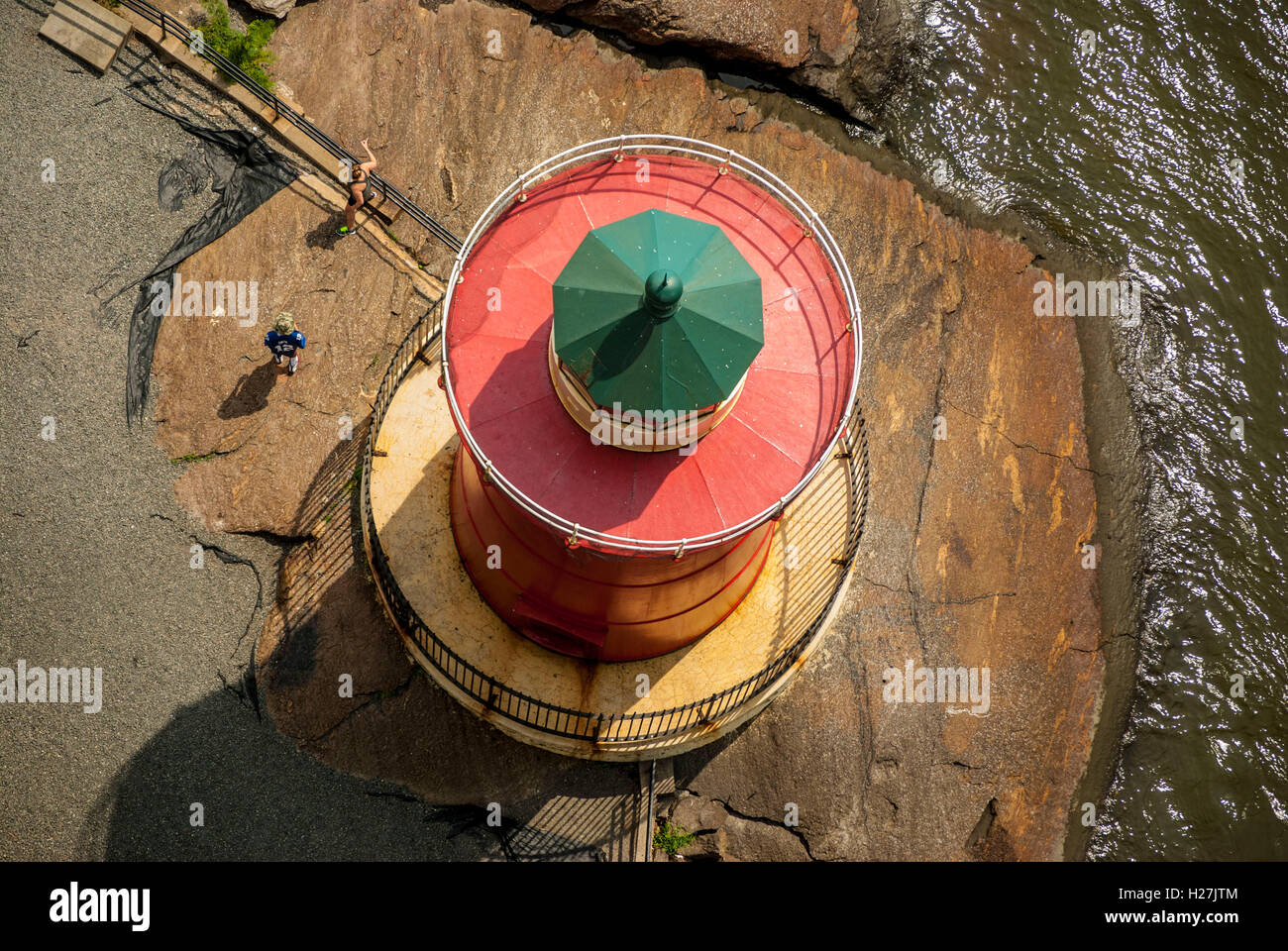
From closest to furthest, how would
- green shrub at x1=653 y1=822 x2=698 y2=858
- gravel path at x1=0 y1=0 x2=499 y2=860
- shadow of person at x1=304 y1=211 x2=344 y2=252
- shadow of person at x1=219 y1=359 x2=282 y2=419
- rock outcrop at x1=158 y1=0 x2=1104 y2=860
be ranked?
gravel path at x1=0 y1=0 x2=499 y2=860 → green shrub at x1=653 y1=822 x2=698 y2=858 → rock outcrop at x1=158 y1=0 x2=1104 y2=860 → shadow of person at x1=219 y1=359 x2=282 y2=419 → shadow of person at x1=304 y1=211 x2=344 y2=252

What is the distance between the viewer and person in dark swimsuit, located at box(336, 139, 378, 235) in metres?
15.2

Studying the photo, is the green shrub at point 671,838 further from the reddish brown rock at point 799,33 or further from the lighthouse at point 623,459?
the reddish brown rock at point 799,33

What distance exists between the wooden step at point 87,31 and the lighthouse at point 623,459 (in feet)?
23.3

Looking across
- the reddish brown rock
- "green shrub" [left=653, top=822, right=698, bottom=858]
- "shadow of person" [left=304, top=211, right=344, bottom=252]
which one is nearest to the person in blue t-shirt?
"shadow of person" [left=304, top=211, right=344, bottom=252]

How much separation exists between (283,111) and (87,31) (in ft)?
10.5

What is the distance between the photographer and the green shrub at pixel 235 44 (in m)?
15.6

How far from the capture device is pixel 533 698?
12.5 m

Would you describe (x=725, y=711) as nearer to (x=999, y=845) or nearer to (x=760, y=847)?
(x=760, y=847)

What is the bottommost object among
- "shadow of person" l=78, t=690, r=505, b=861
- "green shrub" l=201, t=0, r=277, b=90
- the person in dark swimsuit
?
"shadow of person" l=78, t=690, r=505, b=861

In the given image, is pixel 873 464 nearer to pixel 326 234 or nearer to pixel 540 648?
pixel 540 648

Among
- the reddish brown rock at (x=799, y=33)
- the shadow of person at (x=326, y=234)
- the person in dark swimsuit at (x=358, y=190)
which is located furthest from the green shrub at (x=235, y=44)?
the reddish brown rock at (x=799, y=33)

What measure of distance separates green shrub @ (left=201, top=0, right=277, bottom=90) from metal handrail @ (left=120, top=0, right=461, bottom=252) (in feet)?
0.34

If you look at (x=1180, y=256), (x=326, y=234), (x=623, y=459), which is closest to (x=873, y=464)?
(x=1180, y=256)

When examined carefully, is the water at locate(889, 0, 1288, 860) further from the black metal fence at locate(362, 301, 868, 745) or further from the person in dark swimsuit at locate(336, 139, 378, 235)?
the person in dark swimsuit at locate(336, 139, 378, 235)
